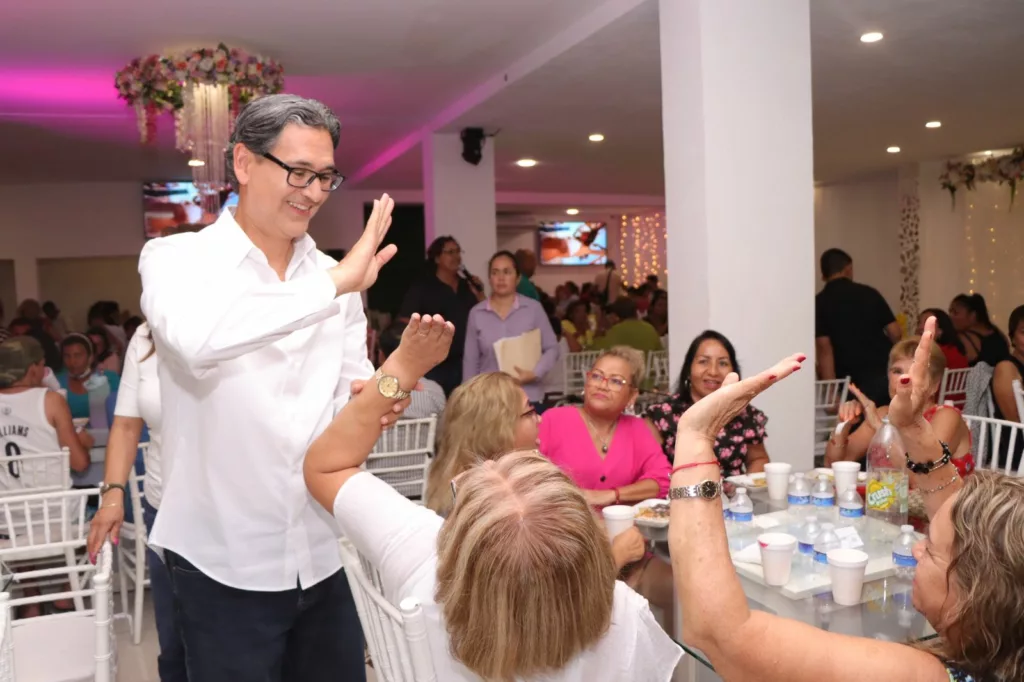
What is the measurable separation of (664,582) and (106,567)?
129 centimetres

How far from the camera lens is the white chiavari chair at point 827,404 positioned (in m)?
4.92

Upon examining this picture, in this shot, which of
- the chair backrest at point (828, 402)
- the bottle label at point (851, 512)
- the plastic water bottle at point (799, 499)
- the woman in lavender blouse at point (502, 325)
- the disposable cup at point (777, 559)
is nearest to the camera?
the disposable cup at point (777, 559)

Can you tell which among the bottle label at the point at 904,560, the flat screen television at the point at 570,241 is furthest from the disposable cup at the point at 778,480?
the flat screen television at the point at 570,241

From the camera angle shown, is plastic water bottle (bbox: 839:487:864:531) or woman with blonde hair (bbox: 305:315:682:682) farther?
plastic water bottle (bbox: 839:487:864:531)

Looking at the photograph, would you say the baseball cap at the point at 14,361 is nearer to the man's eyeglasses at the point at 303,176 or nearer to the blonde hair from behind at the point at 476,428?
the blonde hair from behind at the point at 476,428

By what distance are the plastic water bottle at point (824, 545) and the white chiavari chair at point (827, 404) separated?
10.0ft

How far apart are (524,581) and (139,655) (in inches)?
110

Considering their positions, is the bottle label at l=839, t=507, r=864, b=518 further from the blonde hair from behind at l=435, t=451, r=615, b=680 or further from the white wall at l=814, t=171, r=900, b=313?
the white wall at l=814, t=171, r=900, b=313

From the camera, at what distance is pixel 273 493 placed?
1447mm

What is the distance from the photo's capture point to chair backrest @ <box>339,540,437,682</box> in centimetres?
111

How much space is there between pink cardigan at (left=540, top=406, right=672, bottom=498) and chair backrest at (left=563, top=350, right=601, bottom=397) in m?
3.72

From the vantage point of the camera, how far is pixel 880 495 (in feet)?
7.25

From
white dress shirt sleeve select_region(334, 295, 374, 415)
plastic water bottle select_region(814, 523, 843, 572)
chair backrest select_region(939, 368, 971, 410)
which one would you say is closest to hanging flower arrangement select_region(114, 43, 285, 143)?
white dress shirt sleeve select_region(334, 295, 374, 415)

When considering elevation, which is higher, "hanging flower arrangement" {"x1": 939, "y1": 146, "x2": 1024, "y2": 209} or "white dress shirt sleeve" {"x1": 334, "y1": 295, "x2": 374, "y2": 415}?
"hanging flower arrangement" {"x1": 939, "y1": 146, "x2": 1024, "y2": 209}
